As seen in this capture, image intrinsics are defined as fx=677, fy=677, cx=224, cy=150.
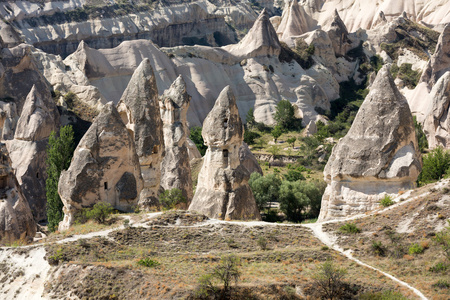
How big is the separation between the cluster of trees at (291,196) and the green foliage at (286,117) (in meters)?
22.4

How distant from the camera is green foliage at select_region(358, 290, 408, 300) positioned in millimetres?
13845

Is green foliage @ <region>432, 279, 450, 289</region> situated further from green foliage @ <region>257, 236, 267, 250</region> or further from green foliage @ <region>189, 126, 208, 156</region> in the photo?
green foliage @ <region>189, 126, 208, 156</region>

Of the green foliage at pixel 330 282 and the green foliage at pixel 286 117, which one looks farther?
the green foliage at pixel 286 117

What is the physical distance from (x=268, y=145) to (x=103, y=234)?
32.8 m

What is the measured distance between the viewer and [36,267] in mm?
16469

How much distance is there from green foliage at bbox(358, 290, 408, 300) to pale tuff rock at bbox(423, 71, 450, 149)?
105ft

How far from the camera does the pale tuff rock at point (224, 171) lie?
2327 cm

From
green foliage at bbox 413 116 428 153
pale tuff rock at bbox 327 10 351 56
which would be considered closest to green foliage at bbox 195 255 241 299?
green foliage at bbox 413 116 428 153

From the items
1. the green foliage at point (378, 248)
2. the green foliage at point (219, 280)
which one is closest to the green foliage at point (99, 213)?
the green foliage at point (219, 280)

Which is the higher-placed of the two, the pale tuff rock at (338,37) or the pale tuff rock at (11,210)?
the pale tuff rock at (338,37)

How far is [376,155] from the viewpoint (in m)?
19.5

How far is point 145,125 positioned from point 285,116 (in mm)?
32525

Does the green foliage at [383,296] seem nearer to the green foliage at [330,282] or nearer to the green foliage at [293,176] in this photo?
the green foliage at [330,282]

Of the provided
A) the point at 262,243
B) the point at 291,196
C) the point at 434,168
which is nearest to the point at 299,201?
the point at 291,196
